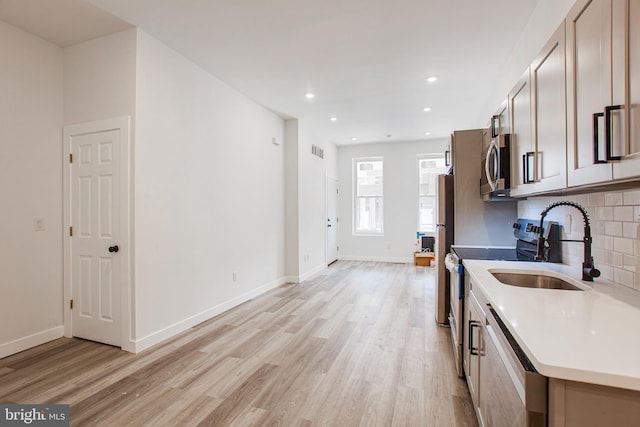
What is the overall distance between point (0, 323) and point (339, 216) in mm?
6216

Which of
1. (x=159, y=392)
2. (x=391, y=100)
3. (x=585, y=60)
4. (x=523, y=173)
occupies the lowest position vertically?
(x=159, y=392)

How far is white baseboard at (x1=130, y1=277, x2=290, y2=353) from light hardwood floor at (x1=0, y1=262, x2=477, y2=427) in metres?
0.08

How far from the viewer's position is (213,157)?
373 centimetres

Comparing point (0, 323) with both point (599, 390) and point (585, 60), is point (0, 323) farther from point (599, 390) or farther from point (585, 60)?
point (585, 60)

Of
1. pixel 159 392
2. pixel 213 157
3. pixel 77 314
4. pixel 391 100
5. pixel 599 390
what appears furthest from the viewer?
pixel 391 100

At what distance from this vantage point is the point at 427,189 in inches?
287

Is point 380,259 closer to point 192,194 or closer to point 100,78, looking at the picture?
point 192,194

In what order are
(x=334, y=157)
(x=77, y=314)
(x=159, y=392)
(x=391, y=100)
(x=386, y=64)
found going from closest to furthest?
(x=159, y=392)
(x=77, y=314)
(x=386, y=64)
(x=391, y=100)
(x=334, y=157)

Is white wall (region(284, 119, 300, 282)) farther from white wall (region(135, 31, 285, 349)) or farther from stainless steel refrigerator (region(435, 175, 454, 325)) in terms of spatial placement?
stainless steel refrigerator (region(435, 175, 454, 325))

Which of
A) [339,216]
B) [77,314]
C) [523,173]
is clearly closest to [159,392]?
[77,314]

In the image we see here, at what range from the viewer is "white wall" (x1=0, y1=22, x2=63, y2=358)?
107 inches

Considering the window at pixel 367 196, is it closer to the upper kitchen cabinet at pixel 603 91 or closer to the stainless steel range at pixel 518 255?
the stainless steel range at pixel 518 255

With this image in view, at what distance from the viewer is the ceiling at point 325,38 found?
2.48m

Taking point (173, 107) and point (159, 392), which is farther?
point (173, 107)
